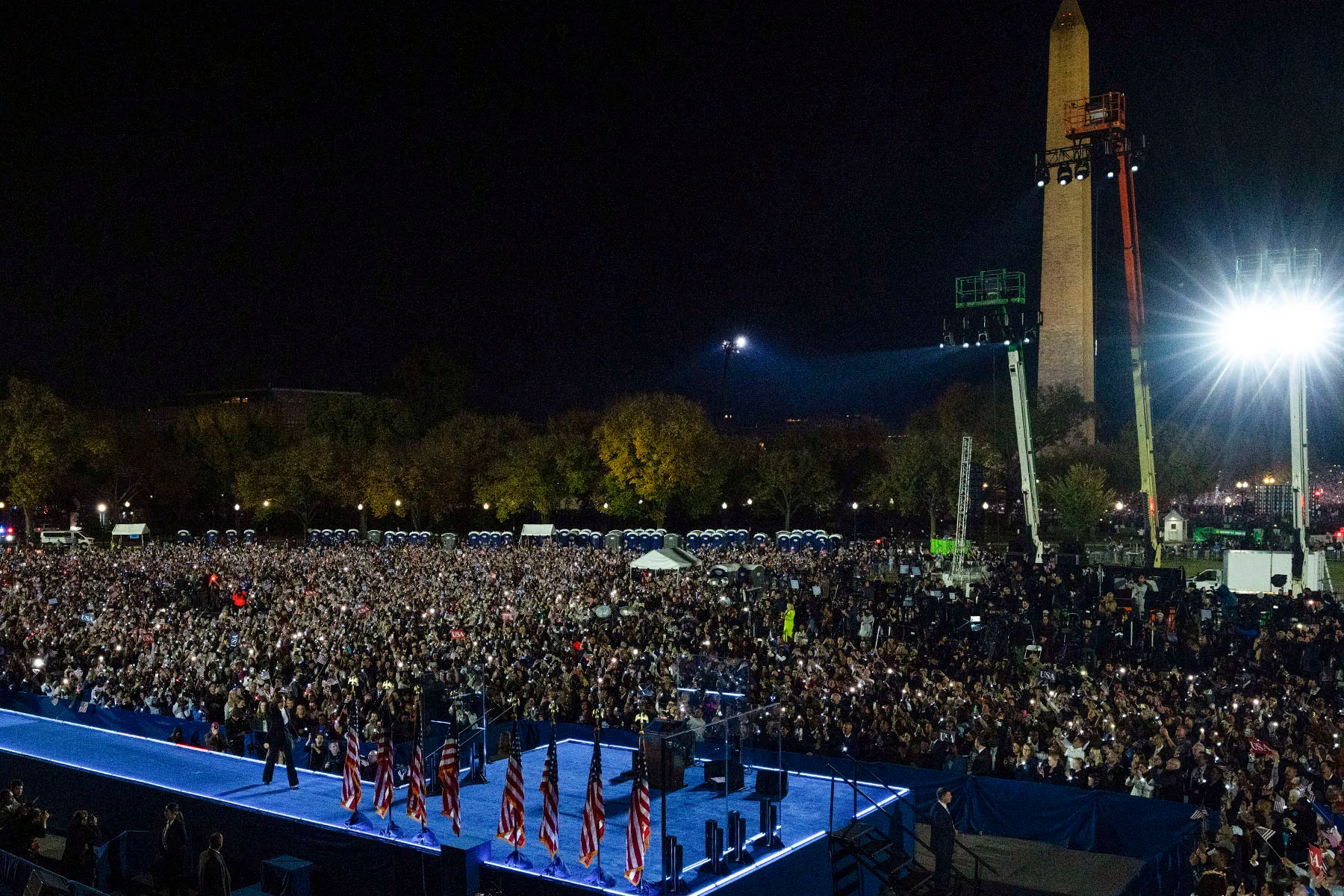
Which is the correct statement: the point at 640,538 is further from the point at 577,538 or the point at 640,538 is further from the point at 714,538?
the point at 714,538

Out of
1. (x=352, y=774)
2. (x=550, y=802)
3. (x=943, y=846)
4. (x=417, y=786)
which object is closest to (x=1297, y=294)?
(x=943, y=846)

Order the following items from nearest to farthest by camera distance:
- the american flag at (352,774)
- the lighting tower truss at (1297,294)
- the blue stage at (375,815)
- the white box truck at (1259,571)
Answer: the blue stage at (375,815)
the american flag at (352,774)
the white box truck at (1259,571)
the lighting tower truss at (1297,294)

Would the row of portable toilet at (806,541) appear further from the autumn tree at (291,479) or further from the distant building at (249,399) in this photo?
the distant building at (249,399)

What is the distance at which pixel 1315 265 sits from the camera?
2733cm

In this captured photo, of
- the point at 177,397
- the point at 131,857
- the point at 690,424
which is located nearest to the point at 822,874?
the point at 131,857

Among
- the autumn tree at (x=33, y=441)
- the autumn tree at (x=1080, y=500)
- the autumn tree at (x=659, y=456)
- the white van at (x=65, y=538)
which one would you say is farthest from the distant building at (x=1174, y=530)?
the autumn tree at (x=33, y=441)

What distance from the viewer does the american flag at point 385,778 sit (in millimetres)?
12070

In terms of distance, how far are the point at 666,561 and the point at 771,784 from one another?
17828 mm

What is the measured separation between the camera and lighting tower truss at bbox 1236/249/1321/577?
1069 inches

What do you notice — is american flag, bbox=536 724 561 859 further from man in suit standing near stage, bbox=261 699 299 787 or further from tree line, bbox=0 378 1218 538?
tree line, bbox=0 378 1218 538

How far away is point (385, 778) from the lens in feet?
40.4

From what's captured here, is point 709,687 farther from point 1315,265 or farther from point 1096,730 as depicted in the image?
point 1315,265

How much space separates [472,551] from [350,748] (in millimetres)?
30890

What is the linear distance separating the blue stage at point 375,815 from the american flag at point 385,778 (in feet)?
0.80
